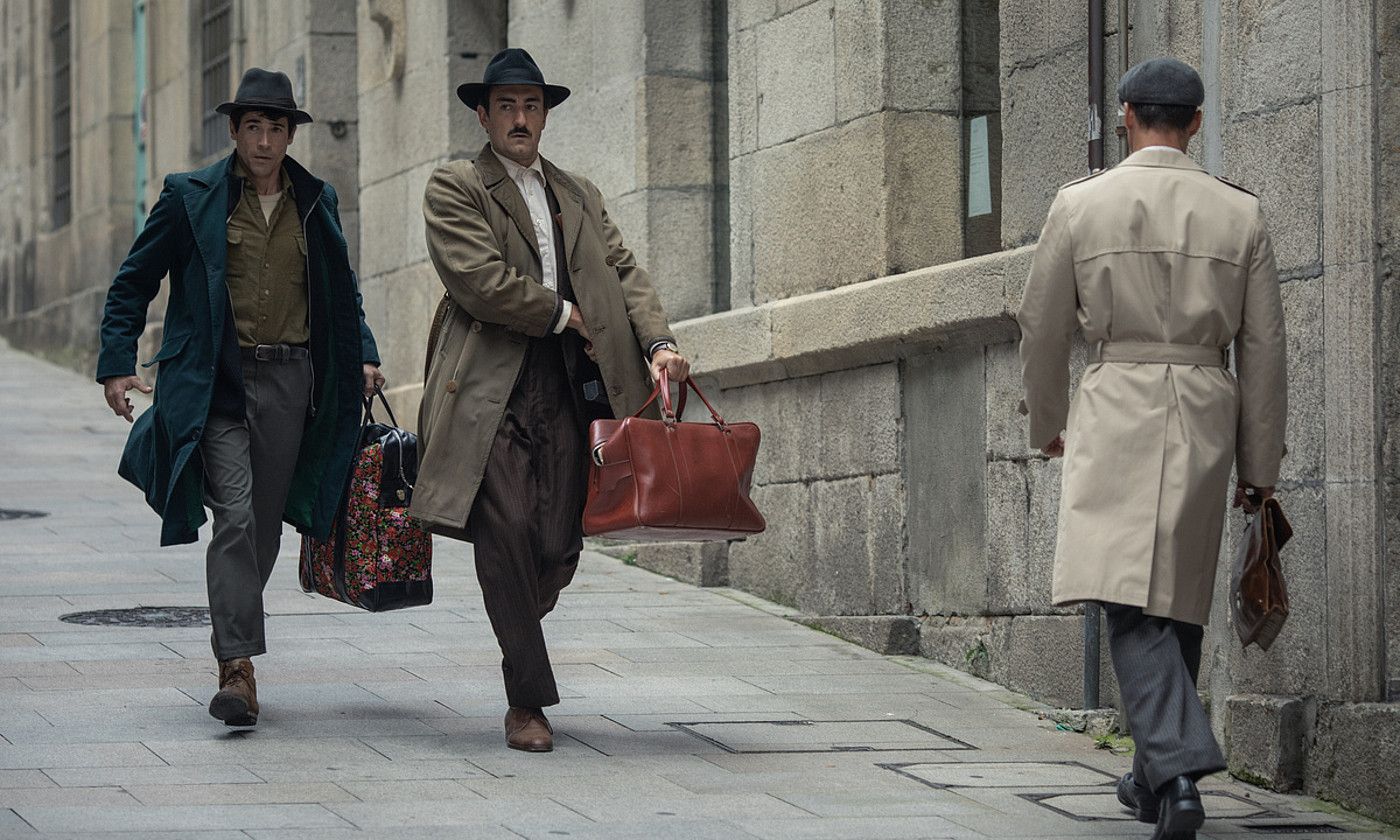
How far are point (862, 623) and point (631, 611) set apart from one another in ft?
3.59

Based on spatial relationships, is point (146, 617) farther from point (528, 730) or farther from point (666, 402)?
point (666, 402)

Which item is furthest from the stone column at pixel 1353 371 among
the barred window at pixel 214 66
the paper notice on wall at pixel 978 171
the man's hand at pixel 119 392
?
the barred window at pixel 214 66

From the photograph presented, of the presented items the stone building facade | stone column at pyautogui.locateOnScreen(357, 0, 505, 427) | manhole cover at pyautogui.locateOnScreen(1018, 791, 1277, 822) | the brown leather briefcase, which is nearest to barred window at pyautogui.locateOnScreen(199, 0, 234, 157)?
the stone building facade

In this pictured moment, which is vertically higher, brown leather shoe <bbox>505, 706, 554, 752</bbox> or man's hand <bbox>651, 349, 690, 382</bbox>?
man's hand <bbox>651, 349, 690, 382</bbox>

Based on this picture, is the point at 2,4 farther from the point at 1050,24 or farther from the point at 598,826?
the point at 598,826

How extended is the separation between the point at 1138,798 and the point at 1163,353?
3.46 feet

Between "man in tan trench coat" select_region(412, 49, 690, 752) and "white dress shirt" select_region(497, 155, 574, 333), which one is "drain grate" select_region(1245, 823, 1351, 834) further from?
"white dress shirt" select_region(497, 155, 574, 333)

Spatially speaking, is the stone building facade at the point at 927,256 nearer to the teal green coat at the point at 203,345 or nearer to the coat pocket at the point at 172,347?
the teal green coat at the point at 203,345

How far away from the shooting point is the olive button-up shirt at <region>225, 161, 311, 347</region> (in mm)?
6812

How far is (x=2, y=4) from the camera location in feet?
89.6

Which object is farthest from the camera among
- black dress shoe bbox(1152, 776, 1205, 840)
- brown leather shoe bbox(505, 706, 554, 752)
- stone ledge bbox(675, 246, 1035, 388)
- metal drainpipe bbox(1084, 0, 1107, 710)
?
stone ledge bbox(675, 246, 1035, 388)

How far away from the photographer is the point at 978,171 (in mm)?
8953

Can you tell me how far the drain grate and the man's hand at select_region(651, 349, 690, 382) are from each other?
1.93 meters

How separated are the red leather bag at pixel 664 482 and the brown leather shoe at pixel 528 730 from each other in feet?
1.75
